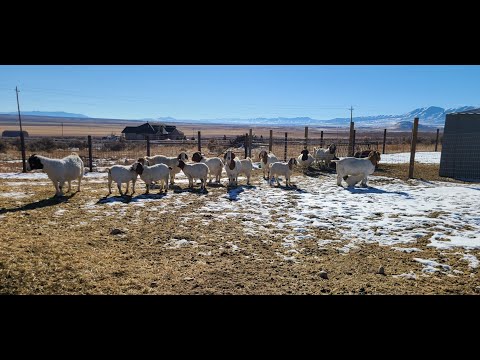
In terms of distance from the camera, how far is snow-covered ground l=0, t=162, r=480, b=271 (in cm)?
712

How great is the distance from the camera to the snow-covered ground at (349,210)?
7.12m

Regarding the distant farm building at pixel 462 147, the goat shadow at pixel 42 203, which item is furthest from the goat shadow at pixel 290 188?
the distant farm building at pixel 462 147

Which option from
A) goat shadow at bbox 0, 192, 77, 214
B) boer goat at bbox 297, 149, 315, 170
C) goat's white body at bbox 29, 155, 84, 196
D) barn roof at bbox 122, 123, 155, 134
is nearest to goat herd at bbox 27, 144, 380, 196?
goat's white body at bbox 29, 155, 84, 196

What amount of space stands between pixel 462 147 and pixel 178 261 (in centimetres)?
1666

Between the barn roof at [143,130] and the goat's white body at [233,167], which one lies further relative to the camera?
the barn roof at [143,130]

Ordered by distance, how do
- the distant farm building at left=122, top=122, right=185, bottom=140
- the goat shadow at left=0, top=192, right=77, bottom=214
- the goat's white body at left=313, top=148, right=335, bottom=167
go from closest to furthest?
the goat shadow at left=0, top=192, right=77, bottom=214 < the goat's white body at left=313, top=148, right=335, bottom=167 < the distant farm building at left=122, top=122, right=185, bottom=140

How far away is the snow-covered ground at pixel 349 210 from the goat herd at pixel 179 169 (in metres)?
0.67

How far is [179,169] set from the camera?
44.4ft

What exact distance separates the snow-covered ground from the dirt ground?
362 mm

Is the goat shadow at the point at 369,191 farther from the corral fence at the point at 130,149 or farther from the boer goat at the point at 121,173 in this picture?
the boer goat at the point at 121,173

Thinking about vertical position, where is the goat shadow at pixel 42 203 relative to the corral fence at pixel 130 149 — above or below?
below

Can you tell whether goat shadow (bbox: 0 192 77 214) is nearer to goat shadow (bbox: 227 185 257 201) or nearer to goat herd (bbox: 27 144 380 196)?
goat herd (bbox: 27 144 380 196)

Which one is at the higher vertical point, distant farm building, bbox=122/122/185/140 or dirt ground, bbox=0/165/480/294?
distant farm building, bbox=122/122/185/140
